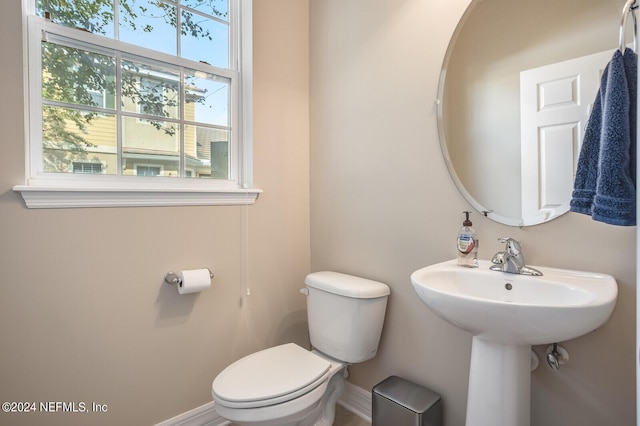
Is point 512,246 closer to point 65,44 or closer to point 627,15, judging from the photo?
point 627,15

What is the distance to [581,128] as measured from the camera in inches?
44.0

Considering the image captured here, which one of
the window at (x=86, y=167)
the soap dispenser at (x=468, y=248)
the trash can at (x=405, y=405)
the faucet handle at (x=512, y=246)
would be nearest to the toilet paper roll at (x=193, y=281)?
the window at (x=86, y=167)

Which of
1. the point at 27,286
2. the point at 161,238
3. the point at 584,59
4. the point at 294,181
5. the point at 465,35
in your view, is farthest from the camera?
the point at 294,181

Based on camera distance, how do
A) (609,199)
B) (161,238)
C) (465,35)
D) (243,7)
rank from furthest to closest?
(243,7), (161,238), (465,35), (609,199)

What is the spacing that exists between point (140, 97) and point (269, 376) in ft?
4.29

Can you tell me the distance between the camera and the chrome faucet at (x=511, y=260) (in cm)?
114

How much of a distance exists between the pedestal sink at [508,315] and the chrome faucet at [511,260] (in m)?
0.03

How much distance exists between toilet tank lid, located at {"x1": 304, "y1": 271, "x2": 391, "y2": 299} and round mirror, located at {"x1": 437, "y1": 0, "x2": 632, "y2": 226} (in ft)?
1.88

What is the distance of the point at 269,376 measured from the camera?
1353 mm

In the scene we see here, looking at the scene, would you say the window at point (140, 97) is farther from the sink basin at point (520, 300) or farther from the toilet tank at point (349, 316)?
the sink basin at point (520, 300)

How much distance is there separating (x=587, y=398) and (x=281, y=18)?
6.95ft

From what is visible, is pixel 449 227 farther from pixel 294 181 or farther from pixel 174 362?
pixel 174 362

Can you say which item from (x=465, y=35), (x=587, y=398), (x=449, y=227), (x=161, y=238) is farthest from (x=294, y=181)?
(x=587, y=398)

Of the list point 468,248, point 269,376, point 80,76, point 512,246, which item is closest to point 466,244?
point 468,248
